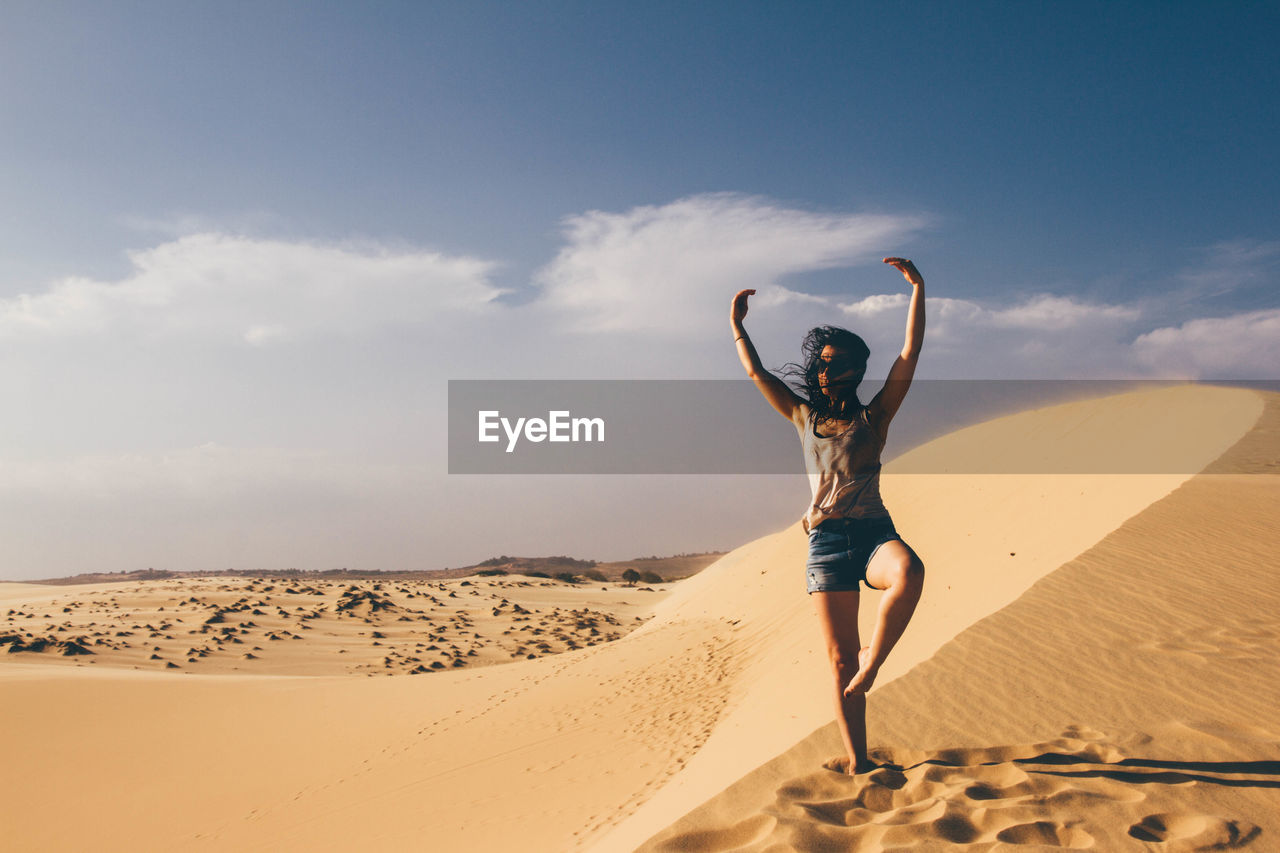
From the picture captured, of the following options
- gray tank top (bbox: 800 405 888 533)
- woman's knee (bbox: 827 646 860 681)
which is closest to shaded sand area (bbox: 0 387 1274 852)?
woman's knee (bbox: 827 646 860 681)

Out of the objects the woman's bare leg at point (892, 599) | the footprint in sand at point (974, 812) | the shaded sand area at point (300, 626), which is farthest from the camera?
the shaded sand area at point (300, 626)

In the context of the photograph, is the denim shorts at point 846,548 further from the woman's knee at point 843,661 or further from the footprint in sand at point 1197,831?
the footprint in sand at point 1197,831

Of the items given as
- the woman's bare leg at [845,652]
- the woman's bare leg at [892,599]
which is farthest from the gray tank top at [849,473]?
the woman's bare leg at [845,652]

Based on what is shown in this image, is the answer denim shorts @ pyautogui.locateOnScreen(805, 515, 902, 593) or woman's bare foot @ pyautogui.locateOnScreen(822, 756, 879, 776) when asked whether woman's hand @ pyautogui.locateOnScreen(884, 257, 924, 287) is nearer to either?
denim shorts @ pyautogui.locateOnScreen(805, 515, 902, 593)

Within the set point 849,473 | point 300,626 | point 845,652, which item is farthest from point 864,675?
point 300,626

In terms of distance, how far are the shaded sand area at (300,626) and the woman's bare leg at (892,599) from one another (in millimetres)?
14207

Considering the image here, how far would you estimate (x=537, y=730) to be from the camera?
30.3ft

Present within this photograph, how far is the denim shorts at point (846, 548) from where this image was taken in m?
3.46

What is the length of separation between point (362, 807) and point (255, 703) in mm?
6303

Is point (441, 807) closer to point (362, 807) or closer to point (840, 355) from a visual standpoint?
point (362, 807)

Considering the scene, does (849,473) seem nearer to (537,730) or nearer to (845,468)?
(845,468)

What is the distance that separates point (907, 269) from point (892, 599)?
1.55 meters

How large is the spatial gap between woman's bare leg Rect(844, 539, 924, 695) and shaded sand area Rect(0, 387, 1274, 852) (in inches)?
31.1

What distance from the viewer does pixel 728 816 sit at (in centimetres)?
371
